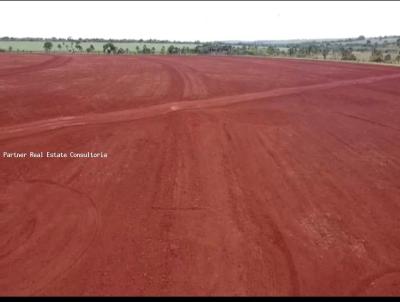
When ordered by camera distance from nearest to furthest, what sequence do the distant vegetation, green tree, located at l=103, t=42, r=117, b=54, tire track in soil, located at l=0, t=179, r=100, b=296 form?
tire track in soil, located at l=0, t=179, r=100, b=296
the distant vegetation
green tree, located at l=103, t=42, r=117, b=54

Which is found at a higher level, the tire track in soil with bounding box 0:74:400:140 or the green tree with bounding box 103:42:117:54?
the green tree with bounding box 103:42:117:54

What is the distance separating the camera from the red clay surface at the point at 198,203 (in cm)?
623

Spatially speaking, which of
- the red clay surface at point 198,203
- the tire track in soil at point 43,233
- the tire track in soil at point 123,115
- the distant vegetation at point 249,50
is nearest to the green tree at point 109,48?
the distant vegetation at point 249,50

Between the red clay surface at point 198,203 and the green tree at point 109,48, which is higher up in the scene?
the green tree at point 109,48

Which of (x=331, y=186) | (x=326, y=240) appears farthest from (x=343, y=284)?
(x=331, y=186)

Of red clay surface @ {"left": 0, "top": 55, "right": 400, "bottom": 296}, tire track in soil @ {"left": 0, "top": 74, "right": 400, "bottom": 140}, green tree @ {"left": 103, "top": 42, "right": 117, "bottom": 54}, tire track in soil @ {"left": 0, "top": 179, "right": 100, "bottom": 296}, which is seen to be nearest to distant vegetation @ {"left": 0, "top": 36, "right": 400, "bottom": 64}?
green tree @ {"left": 103, "top": 42, "right": 117, "bottom": 54}

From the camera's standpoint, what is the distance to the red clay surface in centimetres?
623

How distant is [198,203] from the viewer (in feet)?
27.9

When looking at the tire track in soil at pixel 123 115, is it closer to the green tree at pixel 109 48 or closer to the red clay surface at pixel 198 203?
the red clay surface at pixel 198 203

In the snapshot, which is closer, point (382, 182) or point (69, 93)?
point (382, 182)

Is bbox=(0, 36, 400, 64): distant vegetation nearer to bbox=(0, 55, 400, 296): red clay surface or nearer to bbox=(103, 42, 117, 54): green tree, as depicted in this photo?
bbox=(103, 42, 117, 54): green tree

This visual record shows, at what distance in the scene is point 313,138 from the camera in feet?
45.2

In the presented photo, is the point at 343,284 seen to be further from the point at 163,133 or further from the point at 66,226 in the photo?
the point at 163,133

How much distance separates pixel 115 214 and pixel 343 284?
4531 millimetres
